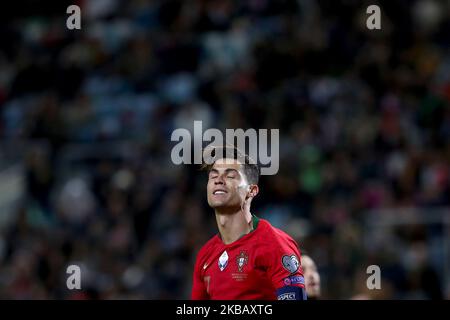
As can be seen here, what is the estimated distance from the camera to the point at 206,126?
12.7 metres

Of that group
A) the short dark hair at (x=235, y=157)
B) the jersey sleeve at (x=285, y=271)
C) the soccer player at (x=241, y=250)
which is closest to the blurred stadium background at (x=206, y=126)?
the soccer player at (x=241, y=250)

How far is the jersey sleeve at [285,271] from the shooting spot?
16.8ft

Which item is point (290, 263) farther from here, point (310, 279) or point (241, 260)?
point (310, 279)

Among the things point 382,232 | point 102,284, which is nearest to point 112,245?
point 102,284

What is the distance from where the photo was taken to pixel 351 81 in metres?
12.9

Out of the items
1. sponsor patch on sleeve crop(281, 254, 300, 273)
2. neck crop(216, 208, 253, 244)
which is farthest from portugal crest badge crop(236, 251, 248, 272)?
sponsor patch on sleeve crop(281, 254, 300, 273)

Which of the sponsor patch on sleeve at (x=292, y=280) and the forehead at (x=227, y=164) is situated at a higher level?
the forehead at (x=227, y=164)

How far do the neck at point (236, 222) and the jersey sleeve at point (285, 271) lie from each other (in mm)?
245

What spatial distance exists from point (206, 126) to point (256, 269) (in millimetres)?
7458

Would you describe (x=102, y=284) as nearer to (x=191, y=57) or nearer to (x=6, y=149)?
(x=6, y=149)

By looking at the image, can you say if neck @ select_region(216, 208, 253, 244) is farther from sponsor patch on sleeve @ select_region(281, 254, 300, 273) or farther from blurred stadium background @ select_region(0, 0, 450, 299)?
blurred stadium background @ select_region(0, 0, 450, 299)

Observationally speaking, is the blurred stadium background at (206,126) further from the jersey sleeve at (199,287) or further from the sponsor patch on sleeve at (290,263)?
the sponsor patch on sleeve at (290,263)

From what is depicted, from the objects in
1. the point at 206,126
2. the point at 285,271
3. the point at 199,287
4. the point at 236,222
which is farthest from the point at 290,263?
the point at 206,126
